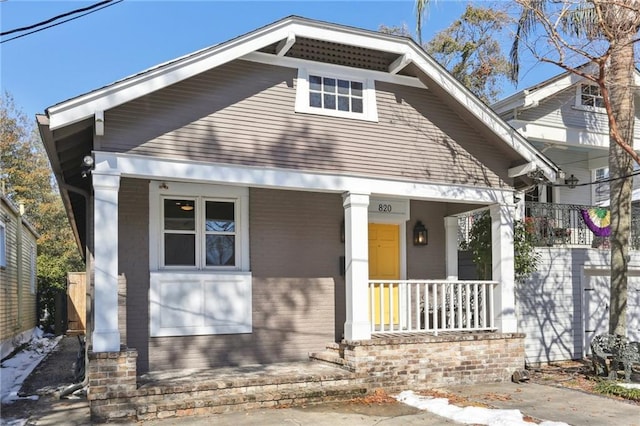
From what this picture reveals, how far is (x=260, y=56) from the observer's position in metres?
8.38

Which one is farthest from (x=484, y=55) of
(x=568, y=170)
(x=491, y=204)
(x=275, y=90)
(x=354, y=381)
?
(x=354, y=381)

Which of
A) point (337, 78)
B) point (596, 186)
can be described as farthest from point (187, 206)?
point (596, 186)

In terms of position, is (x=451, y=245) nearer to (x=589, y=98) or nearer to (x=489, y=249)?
(x=489, y=249)

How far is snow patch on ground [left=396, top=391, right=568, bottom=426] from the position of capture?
6.65m

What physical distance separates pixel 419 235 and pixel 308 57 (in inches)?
149

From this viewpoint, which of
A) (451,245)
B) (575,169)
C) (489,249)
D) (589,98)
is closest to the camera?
(489,249)

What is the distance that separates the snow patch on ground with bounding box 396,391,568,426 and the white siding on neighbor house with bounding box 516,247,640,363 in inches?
163

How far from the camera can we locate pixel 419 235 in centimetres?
1045

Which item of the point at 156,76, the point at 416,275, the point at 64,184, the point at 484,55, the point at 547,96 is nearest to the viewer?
the point at 156,76

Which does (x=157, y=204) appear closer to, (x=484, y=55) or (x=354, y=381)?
(x=354, y=381)

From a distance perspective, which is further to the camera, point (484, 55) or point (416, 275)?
point (484, 55)

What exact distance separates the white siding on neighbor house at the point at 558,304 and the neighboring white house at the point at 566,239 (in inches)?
0.8

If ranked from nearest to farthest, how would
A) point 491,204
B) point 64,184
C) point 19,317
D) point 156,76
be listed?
point 156,76, point 64,184, point 491,204, point 19,317

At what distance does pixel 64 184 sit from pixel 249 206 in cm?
276
